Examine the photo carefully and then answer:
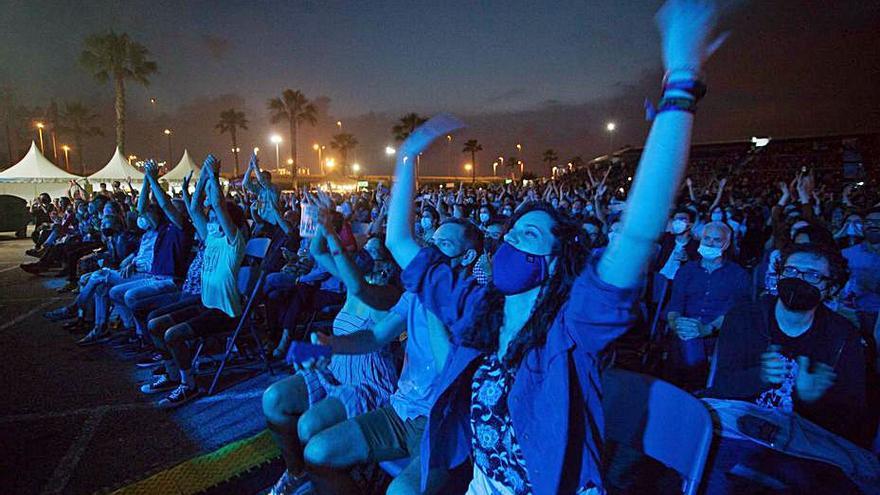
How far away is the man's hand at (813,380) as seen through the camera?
2.10 m

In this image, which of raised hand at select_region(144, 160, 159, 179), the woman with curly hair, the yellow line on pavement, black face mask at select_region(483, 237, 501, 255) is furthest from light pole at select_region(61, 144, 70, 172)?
the woman with curly hair

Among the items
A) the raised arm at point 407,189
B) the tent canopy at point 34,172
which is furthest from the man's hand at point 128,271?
the tent canopy at point 34,172

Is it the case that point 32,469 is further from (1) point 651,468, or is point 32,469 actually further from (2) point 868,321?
(2) point 868,321

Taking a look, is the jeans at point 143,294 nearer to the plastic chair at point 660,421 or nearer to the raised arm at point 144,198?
the raised arm at point 144,198

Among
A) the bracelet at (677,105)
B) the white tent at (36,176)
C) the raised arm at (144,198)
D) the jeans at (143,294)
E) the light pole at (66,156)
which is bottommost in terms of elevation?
the jeans at (143,294)

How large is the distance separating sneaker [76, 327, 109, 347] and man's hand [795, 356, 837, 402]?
6.99 metres

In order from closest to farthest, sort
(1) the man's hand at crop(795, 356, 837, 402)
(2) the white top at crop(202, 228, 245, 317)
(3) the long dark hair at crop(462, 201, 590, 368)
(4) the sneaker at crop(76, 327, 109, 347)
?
(3) the long dark hair at crop(462, 201, 590, 368), (1) the man's hand at crop(795, 356, 837, 402), (2) the white top at crop(202, 228, 245, 317), (4) the sneaker at crop(76, 327, 109, 347)

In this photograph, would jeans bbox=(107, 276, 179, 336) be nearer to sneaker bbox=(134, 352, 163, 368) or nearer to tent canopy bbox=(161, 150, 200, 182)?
sneaker bbox=(134, 352, 163, 368)

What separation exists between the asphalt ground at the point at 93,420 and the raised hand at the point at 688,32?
12.1 ft

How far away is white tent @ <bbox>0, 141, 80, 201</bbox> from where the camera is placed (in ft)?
68.8

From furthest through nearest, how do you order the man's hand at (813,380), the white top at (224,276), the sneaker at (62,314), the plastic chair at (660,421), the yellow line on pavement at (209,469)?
the sneaker at (62,314) → the white top at (224,276) → the yellow line on pavement at (209,469) → the man's hand at (813,380) → the plastic chair at (660,421)

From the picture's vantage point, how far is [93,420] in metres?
3.93

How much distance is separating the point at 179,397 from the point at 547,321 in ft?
12.6

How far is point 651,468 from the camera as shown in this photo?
2318mm
